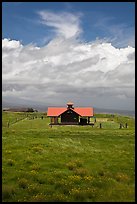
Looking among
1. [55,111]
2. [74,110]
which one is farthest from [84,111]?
[55,111]

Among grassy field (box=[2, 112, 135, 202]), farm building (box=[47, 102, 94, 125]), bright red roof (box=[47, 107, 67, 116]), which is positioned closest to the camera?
grassy field (box=[2, 112, 135, 202])

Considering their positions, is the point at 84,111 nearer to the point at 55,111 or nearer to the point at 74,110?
the point at 74,110

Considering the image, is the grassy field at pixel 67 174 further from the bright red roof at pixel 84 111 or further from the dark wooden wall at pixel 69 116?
the dark wooden wall at pixel 69 116

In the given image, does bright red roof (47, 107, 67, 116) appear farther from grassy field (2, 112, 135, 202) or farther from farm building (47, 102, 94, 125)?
grassy field (2, 112, 135, 202)

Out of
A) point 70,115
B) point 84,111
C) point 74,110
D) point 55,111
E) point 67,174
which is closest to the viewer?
point 67,174

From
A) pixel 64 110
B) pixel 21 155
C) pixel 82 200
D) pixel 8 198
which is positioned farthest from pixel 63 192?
pixel 64 110

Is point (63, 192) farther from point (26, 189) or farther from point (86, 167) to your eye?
point (86, 167)

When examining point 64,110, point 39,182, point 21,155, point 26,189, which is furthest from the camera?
point 64,110

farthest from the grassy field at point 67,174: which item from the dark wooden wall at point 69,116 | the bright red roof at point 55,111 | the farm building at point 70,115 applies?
the dark wooden wall at point 69,116

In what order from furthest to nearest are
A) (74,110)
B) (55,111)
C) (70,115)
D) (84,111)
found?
(84,111), (74,110), (55,111), (70,115)

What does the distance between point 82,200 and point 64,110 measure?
190 ft

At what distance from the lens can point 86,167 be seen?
19.1 meters

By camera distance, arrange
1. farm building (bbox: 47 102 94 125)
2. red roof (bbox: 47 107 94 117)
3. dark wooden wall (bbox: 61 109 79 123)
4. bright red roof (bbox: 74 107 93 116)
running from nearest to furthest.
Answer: farm building (bbox: 47 102 94 125) < red roof (bbox: 47 107 94 117) < bright red roof (bbox: 74 107 93 116) < dark wooden wall (bbox: 61 109 79 123)

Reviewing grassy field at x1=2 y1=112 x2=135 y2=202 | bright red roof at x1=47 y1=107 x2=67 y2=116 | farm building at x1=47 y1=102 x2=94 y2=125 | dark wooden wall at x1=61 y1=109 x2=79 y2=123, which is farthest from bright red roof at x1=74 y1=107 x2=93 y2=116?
grassy field at x1=2 y1=112 x2=135 y2=202
